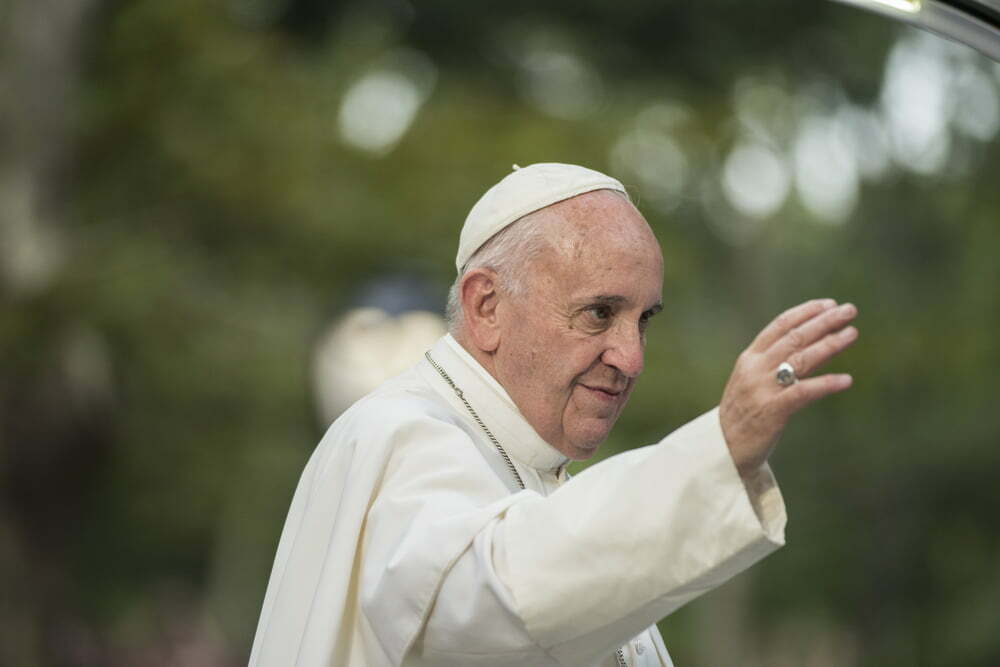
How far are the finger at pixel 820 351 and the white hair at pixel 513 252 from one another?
886mm

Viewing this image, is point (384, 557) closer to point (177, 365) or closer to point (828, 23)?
point (177, 365)

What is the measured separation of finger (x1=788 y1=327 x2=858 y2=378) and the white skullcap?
95cm

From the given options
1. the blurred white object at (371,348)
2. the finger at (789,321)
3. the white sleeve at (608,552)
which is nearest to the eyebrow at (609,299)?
the white sleeve at (608,552)

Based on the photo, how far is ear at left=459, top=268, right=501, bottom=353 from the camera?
2.88 meters

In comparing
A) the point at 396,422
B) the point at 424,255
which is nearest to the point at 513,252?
the point at 396,422

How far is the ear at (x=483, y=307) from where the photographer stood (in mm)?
2881

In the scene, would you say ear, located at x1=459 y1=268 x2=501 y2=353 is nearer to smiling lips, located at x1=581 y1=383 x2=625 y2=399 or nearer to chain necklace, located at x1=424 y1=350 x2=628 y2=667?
chain necklace, located at x1=424 y1=350 x2=628 y2=667

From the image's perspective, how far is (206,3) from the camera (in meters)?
16.8

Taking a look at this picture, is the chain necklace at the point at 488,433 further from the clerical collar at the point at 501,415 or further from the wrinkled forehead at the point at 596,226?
the wrinkled forehead at the point at 596,226

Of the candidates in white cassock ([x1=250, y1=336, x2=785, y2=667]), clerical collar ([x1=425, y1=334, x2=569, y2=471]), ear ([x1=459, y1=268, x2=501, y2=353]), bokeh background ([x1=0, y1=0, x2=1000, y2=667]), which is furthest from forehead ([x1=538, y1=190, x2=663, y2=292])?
bokeh background ([x1=0, y1=0, x2=1000, y2=667])

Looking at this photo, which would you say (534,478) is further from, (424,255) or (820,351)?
(424,255)

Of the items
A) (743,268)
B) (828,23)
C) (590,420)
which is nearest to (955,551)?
(743,268)

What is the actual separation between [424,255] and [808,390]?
14873mm

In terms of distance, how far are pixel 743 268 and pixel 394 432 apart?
16.3 metres
